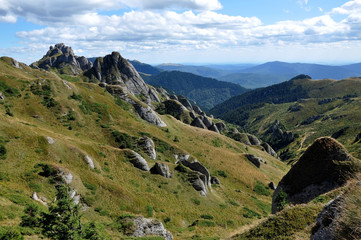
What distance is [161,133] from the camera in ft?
245

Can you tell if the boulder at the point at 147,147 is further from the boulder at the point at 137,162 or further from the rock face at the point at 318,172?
the rock face at the point at 318,172

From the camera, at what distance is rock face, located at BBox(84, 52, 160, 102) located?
576 feet

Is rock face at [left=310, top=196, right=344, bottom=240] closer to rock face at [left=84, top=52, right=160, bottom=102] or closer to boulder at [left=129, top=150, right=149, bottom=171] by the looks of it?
boulder at [left=129, top=150, right=149, bottom=171]

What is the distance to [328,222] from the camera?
12812 mm

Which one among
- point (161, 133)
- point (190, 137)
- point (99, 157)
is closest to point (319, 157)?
point (99, 157)

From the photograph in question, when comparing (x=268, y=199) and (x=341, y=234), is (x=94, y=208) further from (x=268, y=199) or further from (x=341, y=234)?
(x=268, y=199)

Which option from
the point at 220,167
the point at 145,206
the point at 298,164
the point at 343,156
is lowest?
the point at 220,167

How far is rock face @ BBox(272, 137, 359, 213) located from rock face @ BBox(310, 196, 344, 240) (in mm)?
16245

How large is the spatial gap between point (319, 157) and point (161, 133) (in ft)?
164

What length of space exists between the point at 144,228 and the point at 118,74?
165854mm

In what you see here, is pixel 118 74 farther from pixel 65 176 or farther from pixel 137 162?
pixel 65 176

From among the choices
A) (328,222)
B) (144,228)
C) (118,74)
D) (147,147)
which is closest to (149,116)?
(147,147)

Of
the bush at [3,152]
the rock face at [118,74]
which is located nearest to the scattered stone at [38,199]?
the bush at [3,152]

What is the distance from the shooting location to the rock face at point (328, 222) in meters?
11.6
